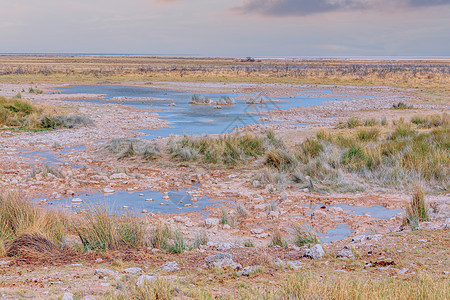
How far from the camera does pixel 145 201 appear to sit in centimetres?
935

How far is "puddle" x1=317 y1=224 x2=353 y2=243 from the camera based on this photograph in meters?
7.10

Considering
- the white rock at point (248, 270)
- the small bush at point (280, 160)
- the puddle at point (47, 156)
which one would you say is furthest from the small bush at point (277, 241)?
the puddle at point (47, 156)

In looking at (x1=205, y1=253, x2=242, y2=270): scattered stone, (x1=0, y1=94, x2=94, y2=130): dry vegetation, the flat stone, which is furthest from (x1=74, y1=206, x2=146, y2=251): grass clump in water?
(x1=0, y1=94, x2=94, y2=130): dry vegetation

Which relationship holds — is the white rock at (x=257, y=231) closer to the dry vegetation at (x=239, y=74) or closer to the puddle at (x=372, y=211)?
the puddle at (x=372, y=211)

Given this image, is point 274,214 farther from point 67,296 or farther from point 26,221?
point 67,296

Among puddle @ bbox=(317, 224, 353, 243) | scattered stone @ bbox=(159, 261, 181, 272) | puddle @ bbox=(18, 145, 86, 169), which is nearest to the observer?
scattered stone @ bbox=(159, 261, 181, 272)

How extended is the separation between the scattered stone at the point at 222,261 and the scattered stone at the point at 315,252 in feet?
3.44

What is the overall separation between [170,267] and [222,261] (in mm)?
664

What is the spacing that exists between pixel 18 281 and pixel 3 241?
1.53 meters

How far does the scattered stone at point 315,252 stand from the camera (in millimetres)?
5562

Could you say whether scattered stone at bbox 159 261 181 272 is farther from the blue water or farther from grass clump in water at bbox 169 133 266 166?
the blue water

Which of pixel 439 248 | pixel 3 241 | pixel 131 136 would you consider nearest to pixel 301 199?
pixel 439 248

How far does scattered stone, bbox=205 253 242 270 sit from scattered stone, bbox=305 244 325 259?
3.44 ft

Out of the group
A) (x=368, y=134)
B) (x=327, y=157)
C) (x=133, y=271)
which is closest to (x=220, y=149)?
(x=327, y=157)
